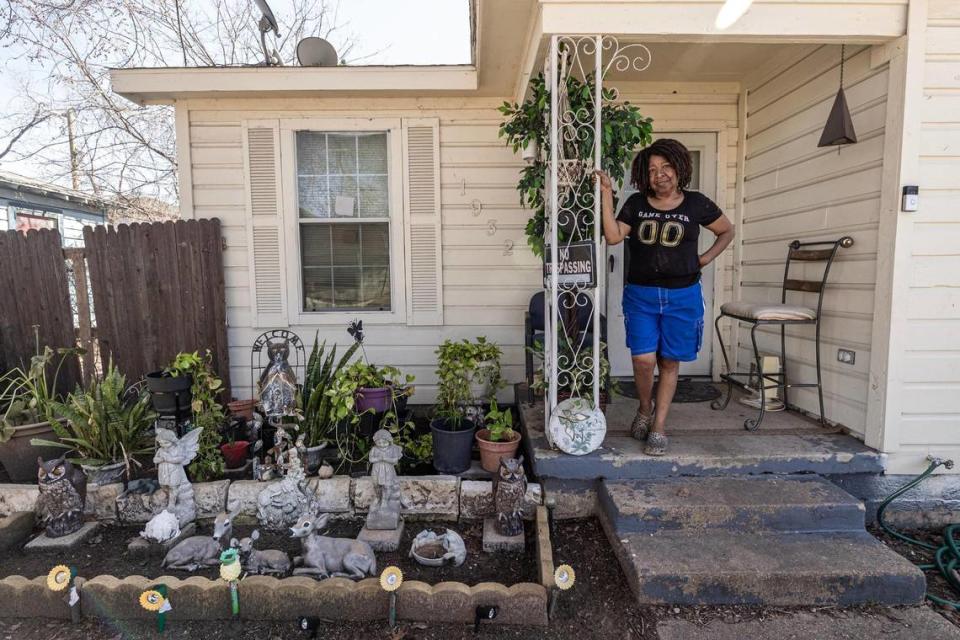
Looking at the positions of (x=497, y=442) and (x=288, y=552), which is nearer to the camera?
(x=288, y=552)

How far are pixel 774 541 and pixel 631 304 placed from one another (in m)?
1.28

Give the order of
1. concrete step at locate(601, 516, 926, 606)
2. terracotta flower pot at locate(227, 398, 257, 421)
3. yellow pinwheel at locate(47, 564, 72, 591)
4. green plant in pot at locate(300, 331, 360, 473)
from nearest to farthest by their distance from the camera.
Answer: yellow pinwheel at locate(47, 564, 72, 591)
concrete step at locate(601, 516, 926, 606)
green plant in pot at locate(300, 331, 360, 473)
terracotta flower pot at locate(227, 398, 257, 421)

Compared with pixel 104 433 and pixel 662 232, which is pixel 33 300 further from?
pixel 662 232

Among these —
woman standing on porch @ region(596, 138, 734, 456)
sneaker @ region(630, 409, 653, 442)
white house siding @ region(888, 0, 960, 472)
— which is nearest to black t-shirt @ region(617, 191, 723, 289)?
woman standing on porch @ region(596, 138, 734, 456)

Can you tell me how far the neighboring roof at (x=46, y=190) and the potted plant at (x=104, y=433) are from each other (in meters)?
7.59

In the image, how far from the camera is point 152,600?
184 centimetres

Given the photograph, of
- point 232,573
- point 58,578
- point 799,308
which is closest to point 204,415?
point 58,578

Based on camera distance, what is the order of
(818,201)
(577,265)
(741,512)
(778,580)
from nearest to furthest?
(778,580) < (741,512) < (577,265) < (818,201)

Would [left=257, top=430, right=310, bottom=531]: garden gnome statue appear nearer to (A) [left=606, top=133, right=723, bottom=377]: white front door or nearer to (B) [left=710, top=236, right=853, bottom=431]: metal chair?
(B) [left=710, top=236, right=853, bottom=431]: metal chair

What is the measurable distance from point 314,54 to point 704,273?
11.5 ft

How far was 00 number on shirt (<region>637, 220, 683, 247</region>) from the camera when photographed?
8.68 ft

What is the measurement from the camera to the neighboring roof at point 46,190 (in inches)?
321

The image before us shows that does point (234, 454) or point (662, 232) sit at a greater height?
point (662, 232)

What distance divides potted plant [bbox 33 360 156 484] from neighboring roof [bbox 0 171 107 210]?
24.9 feet
